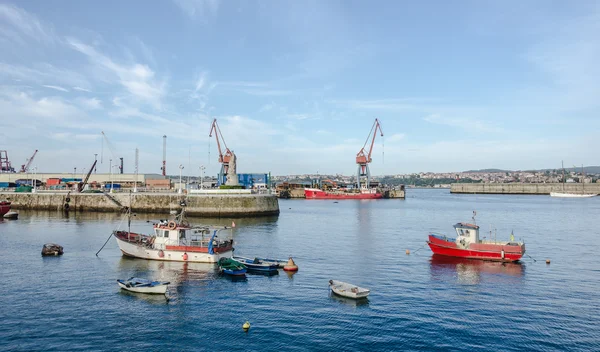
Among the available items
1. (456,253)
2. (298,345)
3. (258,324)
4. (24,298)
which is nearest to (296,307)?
(258,324)

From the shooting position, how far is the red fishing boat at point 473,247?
138 feet

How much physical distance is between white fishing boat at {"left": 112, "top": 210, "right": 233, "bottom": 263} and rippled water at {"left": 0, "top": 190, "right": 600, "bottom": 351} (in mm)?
1071

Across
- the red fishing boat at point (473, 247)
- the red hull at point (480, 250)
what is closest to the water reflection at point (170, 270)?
the red hull at point (480, 250)

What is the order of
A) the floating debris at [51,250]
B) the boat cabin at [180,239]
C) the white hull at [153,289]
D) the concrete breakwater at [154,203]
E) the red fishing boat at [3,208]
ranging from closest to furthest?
1. the white hull at [153,289]
2. the boat cabin at [180,239]
3. the floating debris at [51,250]
4. the red fishing boat at [3,208]
5. the concrete breakwater at [154,203]

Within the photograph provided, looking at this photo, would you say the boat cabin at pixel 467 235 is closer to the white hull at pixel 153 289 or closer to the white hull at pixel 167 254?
the white hull at pixel 167 254

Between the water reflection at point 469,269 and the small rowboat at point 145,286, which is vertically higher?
the small rowboat at point 145,286

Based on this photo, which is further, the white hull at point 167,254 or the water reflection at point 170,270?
the white hull at point 167,254

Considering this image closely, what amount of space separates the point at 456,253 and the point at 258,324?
93.7 ft

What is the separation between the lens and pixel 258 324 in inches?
936

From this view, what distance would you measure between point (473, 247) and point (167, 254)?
1273 inches

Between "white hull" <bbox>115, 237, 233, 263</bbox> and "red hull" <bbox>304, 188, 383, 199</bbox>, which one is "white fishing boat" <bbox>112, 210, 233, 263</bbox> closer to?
"white hull" <bbox>115, 237, 233, 263</bbox>

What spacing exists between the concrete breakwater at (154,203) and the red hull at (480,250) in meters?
46.1

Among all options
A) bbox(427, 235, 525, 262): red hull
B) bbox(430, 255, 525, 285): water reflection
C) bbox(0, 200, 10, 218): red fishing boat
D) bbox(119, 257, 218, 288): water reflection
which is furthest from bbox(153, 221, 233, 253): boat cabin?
bbox(0, 200, 10, 218): red fishing boat

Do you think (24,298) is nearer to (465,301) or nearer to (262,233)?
(465,301)
